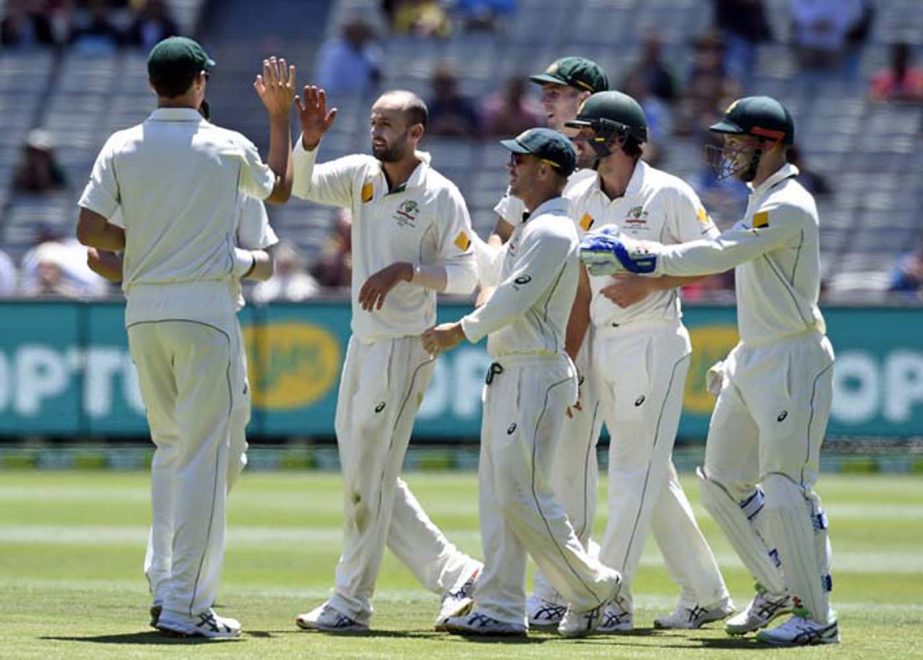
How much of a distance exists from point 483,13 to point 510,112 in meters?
3.20

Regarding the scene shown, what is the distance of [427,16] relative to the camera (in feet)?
88.0

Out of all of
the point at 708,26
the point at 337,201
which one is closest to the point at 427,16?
the point at 708,26

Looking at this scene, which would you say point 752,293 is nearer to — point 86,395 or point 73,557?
point 73,557

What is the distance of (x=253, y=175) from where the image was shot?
29.0 feet

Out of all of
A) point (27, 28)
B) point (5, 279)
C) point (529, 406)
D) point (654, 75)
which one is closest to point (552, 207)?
point (529, 406)

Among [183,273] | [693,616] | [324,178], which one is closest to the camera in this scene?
[183,273]

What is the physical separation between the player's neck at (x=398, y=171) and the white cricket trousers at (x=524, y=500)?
98 centimetres

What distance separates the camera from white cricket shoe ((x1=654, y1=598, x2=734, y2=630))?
9.82m

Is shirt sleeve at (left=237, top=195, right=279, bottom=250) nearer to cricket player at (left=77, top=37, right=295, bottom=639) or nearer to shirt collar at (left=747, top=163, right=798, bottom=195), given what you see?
cricket player at (left=77, top=37, right=295, bottom=639)

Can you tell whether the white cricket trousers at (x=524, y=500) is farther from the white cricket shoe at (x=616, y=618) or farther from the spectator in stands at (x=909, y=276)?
the spectator in stands at (x=909, y=276)

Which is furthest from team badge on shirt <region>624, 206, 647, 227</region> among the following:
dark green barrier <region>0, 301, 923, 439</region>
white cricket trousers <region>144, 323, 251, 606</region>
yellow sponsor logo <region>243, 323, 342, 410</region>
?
yellow sponsor logo <region>243, 323, 342, 410</region>

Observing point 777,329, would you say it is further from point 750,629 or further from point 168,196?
point 168,196

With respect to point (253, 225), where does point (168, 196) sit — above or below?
above

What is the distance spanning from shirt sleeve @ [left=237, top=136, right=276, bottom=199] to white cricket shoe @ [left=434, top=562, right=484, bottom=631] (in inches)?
74.7
